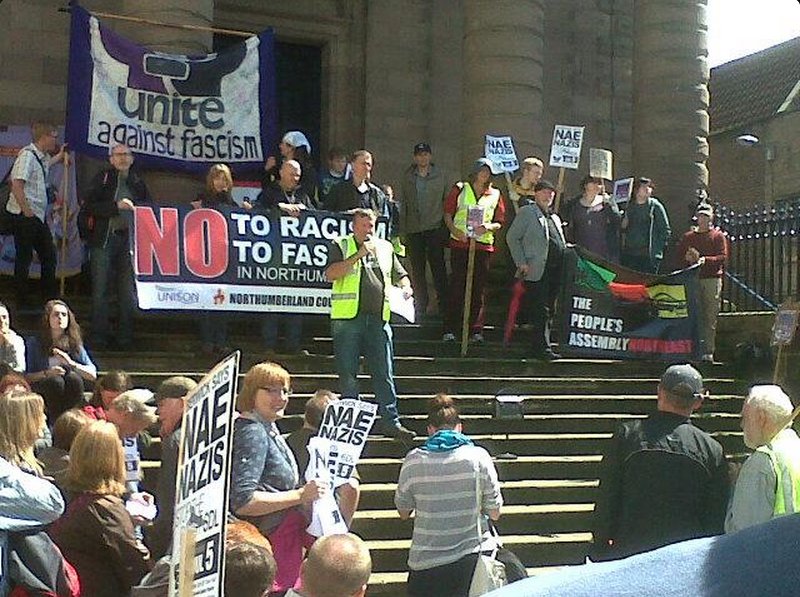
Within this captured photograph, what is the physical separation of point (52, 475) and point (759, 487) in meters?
3.38

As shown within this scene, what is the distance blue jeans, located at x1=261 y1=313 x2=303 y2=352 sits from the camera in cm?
1120

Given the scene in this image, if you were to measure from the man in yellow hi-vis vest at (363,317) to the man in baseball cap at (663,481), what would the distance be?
4.13 m

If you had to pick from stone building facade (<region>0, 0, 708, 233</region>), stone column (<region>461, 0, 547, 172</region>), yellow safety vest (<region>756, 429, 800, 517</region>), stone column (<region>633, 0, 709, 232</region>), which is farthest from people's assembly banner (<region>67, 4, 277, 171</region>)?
yellow safety vest (<region>756, 429, 800, 517</region>)

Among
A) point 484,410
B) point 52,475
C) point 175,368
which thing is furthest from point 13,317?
point 52,475

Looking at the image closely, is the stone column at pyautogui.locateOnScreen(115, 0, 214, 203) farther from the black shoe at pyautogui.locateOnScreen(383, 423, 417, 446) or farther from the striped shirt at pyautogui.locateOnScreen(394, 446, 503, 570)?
the striped shirt at pyautogui.locateOnScreen(394, 446, 503, 570)

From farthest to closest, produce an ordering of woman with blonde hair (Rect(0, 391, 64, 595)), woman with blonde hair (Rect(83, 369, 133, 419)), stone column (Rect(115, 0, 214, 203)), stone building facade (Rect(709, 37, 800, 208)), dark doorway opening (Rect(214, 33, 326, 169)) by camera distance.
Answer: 1. stone building facade (Rect(709, 37, 800, 208))
2. dark doorway opening (Rect(214, 33, 326, 169))
3. stone column (Rect(115, 0, 214, 203))
4. woman with blonde hair (Rect(83, 369, 133, 419))
5. woman with blonde hair (Rect(0, 391, 64, 595))

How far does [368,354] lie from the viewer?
9695 mm

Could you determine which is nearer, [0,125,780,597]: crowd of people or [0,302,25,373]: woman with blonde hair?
[0,125,780,597]: crowd of people

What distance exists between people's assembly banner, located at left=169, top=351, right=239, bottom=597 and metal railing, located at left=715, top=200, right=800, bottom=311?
1314 cm

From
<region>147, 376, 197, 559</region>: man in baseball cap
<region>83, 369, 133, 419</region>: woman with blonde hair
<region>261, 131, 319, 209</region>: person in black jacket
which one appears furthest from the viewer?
<region>261, 131, 319, 209</region>: person in black jacket

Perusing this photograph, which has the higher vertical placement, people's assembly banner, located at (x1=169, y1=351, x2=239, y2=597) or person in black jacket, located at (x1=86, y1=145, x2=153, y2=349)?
person in black jacket, located at (x1=86, y1=145, x2=153, y2=349)

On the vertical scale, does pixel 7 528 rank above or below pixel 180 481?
below

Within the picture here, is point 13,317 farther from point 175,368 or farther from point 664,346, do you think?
point 664,346

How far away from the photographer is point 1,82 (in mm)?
15797
